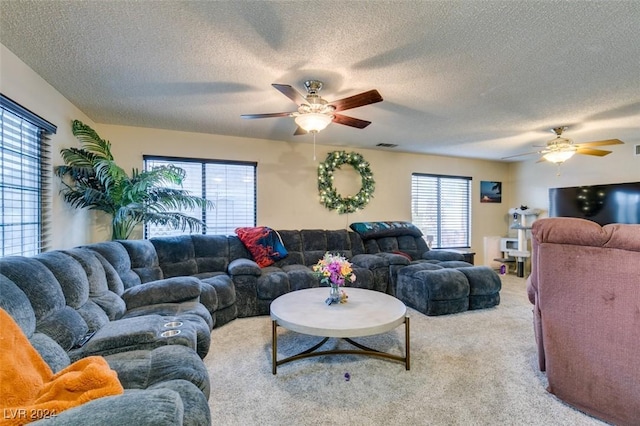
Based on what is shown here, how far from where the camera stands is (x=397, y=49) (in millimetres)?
2102

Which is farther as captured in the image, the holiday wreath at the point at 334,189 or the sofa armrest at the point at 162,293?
the holiday wreath at the point at 334,189

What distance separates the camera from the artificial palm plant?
10.1ft

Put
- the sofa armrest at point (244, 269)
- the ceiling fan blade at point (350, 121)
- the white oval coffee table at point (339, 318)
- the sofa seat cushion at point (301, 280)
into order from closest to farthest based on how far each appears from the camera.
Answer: the white oval coffee table at point (339, 318)
the ceiling fan blade at point (350, 121)
the sofa armrest at point (244, 269)
the sofa seat cushion at point (301, 280)

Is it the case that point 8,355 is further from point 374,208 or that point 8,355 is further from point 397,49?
point 374,208

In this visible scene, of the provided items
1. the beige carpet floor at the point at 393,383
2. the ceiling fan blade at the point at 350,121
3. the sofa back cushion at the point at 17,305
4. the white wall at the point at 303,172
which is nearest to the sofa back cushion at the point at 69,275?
the sofa back cushion at the point at 17,305

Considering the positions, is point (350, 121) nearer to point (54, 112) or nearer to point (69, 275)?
point (69, 275)

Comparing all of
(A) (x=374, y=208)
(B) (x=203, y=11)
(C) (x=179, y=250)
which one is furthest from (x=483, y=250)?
(B) (x=203, y=11)

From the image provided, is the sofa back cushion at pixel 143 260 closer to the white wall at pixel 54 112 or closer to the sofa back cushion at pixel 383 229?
the white wall at pixel 54 112

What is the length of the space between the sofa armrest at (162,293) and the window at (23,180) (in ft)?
2.93

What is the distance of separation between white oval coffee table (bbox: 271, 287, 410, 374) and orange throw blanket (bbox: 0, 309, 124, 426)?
1.28 meters

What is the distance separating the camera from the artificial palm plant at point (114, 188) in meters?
3.08

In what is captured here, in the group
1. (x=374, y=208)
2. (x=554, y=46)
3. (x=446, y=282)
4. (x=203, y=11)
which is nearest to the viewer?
(x=203, y=11)

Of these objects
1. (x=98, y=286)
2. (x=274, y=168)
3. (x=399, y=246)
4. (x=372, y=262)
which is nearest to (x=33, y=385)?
(x=98, y=286)

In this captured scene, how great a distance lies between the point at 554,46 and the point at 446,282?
2.52 meters
